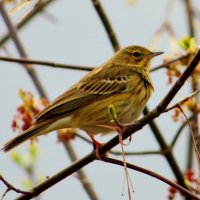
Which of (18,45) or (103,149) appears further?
(18,45)

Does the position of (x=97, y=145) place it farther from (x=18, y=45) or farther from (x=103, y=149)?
(x=18, y=45)

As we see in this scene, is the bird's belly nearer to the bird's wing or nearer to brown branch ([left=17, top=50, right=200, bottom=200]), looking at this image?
the bird's wing

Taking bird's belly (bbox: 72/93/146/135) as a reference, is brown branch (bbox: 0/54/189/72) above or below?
above

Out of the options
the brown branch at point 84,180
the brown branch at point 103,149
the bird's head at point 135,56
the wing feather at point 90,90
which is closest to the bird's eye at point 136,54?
the bird's head at point 135,56

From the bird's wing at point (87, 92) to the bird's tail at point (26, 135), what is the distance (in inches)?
8.7

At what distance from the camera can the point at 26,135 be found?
5.79 meters

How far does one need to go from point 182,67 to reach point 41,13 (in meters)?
→ 2.06

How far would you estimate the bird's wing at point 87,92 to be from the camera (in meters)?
6.48

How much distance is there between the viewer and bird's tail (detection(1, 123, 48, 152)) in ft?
18.2

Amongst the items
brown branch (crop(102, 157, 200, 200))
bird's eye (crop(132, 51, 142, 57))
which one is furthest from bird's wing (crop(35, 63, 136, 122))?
brown branch (crop(102, 157, 200, 200))

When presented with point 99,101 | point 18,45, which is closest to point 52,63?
point 18,45

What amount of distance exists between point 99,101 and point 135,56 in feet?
4.04

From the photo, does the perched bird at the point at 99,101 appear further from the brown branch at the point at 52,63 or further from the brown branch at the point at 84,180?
the brown branch at the point at 52,63

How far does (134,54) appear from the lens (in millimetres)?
7852
